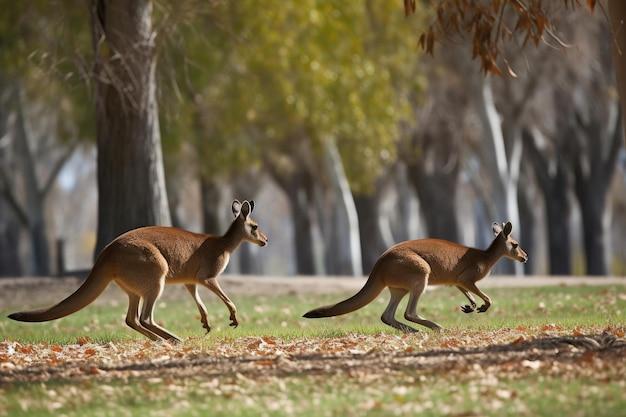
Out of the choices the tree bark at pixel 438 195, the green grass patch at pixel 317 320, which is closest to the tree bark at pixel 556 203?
the tree bark at pixel 438 195

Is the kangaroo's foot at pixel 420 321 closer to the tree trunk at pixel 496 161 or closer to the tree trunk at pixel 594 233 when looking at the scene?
the tree trunk at pixel 496 161

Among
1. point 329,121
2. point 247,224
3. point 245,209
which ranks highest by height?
point 329,121

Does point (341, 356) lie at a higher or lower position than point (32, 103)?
lower

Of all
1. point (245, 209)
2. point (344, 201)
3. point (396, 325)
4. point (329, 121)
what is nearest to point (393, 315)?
point (396, 325)

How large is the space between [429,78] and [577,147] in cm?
462

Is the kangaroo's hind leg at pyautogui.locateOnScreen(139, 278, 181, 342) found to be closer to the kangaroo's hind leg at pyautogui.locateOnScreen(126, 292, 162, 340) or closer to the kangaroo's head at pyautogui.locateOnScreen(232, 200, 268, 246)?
the kangaroo's hind leg at pyautogui.locateOnScreen(126, 292, 162, 340)

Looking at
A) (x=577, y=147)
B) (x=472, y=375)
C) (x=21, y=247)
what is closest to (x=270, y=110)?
(x=577, y=147)

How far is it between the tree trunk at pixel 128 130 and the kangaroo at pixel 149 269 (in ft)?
20.8

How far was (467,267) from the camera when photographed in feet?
39.9

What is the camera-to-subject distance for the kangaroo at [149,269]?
11.1 m

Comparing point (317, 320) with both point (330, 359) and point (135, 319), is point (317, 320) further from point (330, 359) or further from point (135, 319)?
point (330, 359)

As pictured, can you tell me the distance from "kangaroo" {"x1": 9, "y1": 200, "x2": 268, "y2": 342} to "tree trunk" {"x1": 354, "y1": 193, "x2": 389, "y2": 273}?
25.3 m

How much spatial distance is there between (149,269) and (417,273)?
255 cm

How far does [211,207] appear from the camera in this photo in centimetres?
3491
